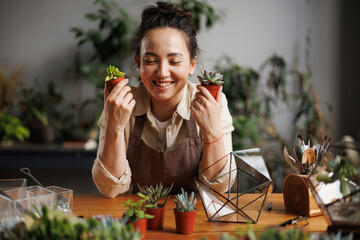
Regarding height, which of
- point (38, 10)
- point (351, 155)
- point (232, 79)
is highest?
point (38, 10)

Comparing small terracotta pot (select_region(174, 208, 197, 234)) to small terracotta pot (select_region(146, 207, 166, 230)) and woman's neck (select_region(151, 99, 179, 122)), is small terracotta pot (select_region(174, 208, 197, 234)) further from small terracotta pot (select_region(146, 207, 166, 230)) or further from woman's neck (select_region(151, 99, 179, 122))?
woman's neck (select_region(151, 99, 179, 122))

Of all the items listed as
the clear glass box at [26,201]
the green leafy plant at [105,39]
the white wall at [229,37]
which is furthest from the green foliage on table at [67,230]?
the white wall at [229,37]

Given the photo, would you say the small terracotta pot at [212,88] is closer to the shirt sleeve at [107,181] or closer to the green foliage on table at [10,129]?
the shirt sleeve at [107,181]

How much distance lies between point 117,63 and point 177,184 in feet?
7.67

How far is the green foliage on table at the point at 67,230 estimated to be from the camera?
0.78 m

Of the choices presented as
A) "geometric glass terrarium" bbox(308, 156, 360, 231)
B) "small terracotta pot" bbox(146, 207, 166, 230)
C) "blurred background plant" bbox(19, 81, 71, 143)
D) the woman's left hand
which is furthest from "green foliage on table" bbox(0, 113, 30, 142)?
"geometric glass terrarium" bbox(308, 156, 360, 231)

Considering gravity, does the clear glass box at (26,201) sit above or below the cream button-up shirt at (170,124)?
below

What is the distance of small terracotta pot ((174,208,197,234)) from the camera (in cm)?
117

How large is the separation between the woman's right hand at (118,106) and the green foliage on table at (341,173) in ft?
3.06

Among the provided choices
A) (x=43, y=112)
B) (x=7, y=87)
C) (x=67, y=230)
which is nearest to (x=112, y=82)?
(x=67, y=230)

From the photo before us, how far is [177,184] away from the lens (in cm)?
190

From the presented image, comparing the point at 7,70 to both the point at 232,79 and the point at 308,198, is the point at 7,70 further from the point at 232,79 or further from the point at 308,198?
the point at 308,198

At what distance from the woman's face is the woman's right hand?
0.52ft

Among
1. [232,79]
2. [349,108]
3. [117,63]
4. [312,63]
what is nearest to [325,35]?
[312,63]
